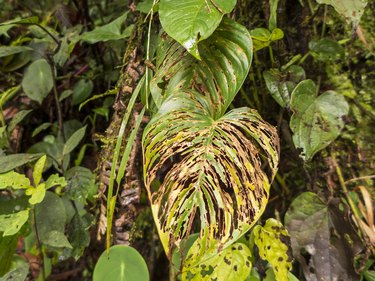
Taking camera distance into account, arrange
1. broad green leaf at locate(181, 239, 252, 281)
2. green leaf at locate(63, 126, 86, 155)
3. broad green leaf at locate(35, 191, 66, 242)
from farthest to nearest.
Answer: green leaf at locate(63, 126, 86, 155) → broad green leaf at locate(35, 191, 66, 242) → broad green leaf at locate(181, 239, 252, 281)

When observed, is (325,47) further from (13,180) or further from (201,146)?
(13,180)

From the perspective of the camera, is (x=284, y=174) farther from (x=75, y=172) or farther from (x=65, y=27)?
(x=65, y=27)

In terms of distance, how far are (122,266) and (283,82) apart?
1.73 ft

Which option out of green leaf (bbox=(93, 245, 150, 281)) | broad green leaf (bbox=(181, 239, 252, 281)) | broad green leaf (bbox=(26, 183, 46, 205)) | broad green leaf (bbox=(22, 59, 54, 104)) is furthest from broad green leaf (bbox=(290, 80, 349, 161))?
broad green leaf (bbox=(22, 59, 54, 104))

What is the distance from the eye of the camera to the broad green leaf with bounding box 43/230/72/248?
854 mm

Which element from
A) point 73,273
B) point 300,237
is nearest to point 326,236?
point 300,237

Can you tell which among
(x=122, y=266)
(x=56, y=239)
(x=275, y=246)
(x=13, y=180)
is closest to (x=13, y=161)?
(x=13, y=180)

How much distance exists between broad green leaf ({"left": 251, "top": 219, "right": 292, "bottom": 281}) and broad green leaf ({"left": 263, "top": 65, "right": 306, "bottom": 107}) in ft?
0.92

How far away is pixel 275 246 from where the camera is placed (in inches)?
29.7

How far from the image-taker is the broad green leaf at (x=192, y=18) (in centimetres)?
63

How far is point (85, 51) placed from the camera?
4.48 ft

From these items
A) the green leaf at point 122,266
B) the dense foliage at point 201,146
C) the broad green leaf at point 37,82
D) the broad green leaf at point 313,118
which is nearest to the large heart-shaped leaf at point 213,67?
the dense foliage at point 201,146

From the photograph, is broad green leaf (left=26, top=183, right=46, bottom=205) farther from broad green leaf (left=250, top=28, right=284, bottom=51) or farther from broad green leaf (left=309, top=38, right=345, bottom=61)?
broad green leaf (left=309, top=38, right=345, bottom=61)

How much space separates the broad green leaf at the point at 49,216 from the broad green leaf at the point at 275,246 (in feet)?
1.49
